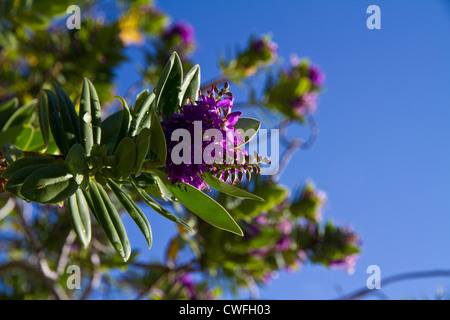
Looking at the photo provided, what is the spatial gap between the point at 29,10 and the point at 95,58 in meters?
0.79

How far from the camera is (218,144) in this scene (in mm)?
977

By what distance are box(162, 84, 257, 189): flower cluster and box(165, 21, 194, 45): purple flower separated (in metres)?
3.36

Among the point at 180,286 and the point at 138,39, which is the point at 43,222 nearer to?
the point at 180,286

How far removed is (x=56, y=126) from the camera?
108 centimetres

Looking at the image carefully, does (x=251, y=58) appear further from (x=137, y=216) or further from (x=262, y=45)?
(x=137, y=216)

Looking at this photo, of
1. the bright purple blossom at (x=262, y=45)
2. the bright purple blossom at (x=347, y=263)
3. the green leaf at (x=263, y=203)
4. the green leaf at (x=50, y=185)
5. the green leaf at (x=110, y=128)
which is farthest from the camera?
the bright purple blossom at (x=262, y=45)

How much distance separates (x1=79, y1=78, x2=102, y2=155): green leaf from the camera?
1018 mm

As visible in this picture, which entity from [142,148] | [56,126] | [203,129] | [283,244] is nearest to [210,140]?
[203,129]

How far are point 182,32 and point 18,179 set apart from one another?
11.6ft

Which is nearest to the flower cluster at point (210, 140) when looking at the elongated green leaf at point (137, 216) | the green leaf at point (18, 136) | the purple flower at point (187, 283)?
the elongated green leaf at point (137, 216)

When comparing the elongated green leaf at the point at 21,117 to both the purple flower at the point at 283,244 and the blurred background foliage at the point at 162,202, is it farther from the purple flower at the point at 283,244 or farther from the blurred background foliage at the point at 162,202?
the purple flower at the point at 283,244

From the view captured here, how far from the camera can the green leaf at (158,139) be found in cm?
94

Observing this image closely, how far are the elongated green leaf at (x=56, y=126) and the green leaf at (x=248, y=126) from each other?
42 centimetres
